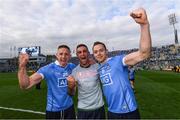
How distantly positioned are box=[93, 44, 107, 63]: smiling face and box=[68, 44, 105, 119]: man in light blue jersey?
0.91 ft

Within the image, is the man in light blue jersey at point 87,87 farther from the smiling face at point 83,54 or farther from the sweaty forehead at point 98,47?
the sweaty forehead at point 98,47

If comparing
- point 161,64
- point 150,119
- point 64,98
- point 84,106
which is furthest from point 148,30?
point 161,64

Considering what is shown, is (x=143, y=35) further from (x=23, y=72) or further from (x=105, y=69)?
(x=23, y=72)

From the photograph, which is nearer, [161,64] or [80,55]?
[80,55]

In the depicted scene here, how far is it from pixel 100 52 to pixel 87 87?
2.17ft

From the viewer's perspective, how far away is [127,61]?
5.36 meters

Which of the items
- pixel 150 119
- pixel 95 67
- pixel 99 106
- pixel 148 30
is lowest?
pixel 150 119

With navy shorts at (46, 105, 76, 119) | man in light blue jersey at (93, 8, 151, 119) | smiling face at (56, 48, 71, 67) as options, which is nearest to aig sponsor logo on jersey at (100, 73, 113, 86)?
man in light blue jersey at (93, 8, 151, 119)

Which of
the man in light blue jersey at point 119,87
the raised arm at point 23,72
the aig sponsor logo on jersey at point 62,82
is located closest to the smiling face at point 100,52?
the man in light blue jersey at point 119,87

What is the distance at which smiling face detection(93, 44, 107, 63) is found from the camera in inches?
219

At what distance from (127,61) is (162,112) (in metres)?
7.66

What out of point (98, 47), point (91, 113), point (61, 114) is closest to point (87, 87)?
point (91, 113)

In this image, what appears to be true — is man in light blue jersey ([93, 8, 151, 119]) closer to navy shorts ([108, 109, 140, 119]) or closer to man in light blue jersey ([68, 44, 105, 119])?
navy shorts ([108, 109, 140, 119])

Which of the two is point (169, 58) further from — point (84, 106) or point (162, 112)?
point (84, 106)
